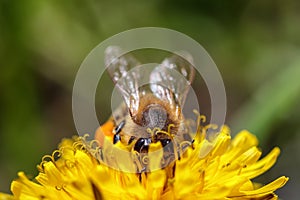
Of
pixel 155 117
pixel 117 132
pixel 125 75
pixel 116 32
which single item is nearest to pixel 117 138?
pixel 117 132

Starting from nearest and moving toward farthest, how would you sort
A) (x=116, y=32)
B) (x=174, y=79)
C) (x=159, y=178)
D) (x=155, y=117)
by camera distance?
(x=159, y=178) < (x=155, y=117) < (x=174, y=79) < (x=116, y=32)

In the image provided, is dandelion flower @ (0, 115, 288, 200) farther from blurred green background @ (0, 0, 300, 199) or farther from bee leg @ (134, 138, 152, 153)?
blurred green background @ (0, 0, 300, 199)

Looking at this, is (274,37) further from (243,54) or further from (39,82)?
(39,82)

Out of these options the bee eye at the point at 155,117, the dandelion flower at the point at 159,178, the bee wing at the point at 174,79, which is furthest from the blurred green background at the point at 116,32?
the bee eye at the point at 155,117

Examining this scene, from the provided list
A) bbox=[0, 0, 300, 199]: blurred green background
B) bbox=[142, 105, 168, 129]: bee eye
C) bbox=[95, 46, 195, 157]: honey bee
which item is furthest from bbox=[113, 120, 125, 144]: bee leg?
bbox=[0, 0, 300, 199]: blurred green background

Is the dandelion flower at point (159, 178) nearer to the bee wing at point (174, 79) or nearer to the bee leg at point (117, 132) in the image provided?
the bee leg at point (117, 132)

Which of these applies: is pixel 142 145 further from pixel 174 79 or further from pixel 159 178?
pixel 174 79
